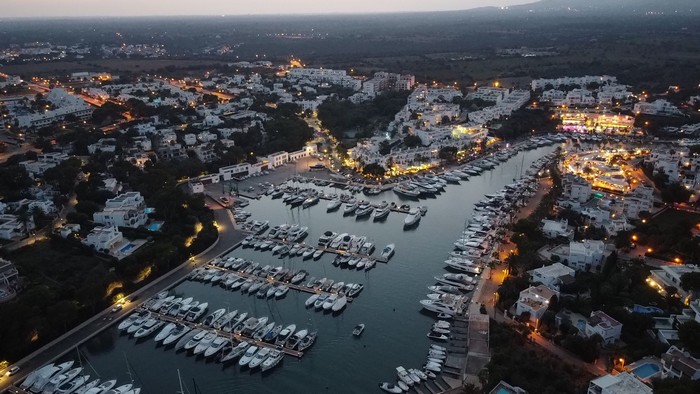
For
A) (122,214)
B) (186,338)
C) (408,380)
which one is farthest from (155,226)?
(408,380)

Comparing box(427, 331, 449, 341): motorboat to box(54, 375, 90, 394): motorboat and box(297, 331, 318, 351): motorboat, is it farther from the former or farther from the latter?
box(54, 375, 90, 394): motorboat

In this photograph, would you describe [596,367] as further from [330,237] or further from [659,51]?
[659,51]

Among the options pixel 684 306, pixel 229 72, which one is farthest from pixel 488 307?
pixel 229 72

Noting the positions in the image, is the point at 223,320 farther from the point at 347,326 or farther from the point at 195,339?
the point at 347,326

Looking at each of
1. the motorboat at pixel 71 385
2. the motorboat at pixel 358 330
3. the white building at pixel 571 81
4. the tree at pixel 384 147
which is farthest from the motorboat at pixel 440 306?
the white building at pixel 571 81

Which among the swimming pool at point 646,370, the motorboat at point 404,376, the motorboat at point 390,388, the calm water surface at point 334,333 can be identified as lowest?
the calm water surface at point 334,333

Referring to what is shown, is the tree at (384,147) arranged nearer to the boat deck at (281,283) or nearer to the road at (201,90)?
the boat deck at (281,283)

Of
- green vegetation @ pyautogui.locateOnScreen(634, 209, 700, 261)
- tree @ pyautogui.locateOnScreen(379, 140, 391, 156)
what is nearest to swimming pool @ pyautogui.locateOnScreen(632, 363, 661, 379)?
green vegetation @ pyautogui.locateOnScreen(634, 209, 700, 261)
